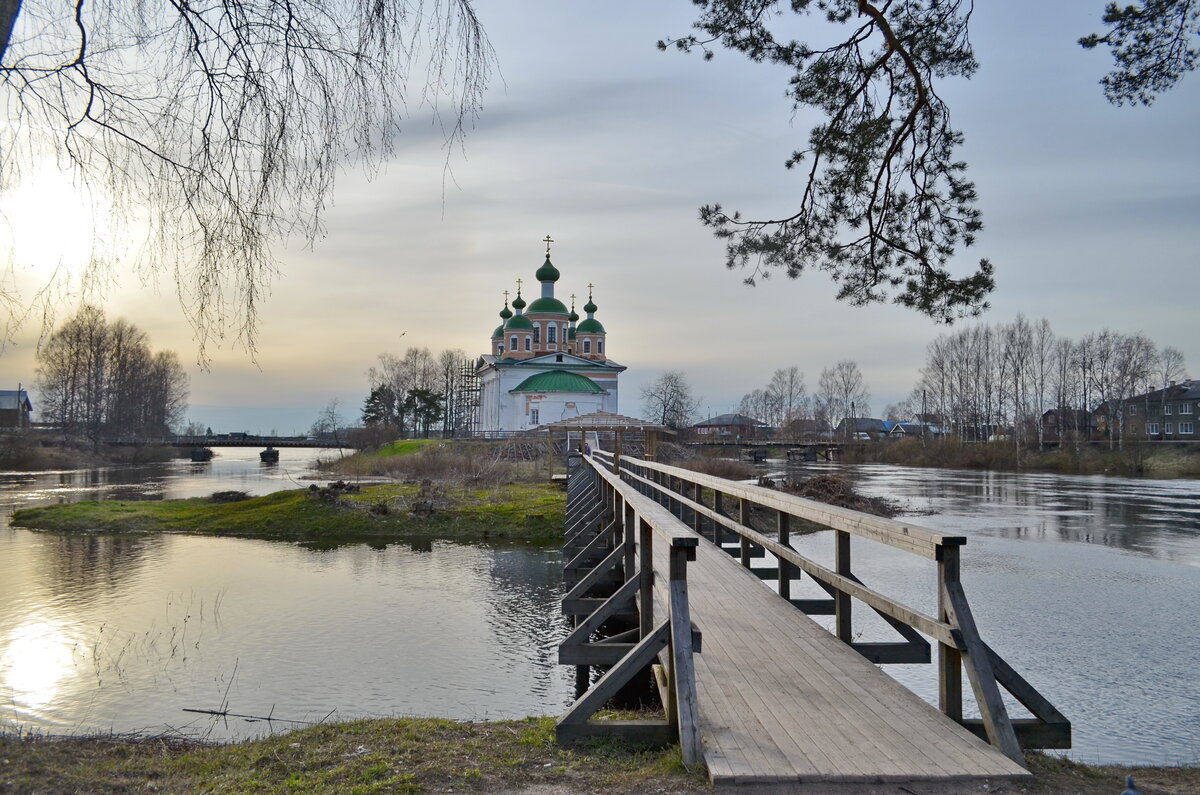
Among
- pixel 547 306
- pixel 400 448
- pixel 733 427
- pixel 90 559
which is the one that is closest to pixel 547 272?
pixel 547 306

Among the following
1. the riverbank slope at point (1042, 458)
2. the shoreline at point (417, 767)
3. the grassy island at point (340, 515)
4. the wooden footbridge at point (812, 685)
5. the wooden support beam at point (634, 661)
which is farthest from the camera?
the riverbank slope at point (1042, 458)

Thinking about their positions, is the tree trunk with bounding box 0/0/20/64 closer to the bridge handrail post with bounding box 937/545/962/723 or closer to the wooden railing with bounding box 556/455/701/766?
the wooden railing with bounding box 556/455/701/766

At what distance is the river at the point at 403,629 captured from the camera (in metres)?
7.75

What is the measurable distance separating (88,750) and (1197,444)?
5893 centimetres

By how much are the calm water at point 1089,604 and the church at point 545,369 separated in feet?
111

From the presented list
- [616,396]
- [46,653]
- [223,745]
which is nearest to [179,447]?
[616,396]

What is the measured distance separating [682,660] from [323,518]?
19.2 m

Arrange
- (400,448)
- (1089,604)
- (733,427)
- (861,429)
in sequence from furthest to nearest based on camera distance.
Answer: (733,427) < (861,429) < (400,448) < (1089,604)

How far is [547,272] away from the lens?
A: 6888cm

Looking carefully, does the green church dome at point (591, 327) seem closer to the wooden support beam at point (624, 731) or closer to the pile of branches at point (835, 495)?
the pile of branches at point (835, 495)

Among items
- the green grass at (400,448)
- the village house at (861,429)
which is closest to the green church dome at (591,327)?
the green grass at (400,448)

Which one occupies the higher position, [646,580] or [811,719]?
[646,580]

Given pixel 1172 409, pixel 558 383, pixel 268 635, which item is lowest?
pixel 268 635

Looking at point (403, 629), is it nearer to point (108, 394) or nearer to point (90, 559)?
point (90, 559)
